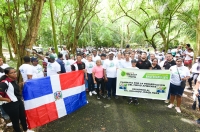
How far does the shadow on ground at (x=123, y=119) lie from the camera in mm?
4145

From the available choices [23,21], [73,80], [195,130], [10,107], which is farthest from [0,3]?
[195,130]

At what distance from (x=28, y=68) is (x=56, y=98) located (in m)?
1.20

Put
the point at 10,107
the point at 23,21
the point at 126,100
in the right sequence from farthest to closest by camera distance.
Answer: the point at 23,21 → the point at 126,100 → the point at 10,107

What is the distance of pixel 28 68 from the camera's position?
440 centimetres

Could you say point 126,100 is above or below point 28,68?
below

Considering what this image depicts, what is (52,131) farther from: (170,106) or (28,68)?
(170,106)

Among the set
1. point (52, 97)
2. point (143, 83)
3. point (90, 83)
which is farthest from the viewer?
point (90, 83)

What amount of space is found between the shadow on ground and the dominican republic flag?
0.26m

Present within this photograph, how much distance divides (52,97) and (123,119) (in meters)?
2.24

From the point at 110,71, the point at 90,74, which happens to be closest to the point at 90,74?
the point at 90,74

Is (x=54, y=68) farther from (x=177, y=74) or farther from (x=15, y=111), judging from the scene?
(x=177, y=74)

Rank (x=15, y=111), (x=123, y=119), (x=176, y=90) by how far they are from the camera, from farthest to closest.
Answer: (x=176, y=90)
(x=123, y=119)
(x=15, y=111)

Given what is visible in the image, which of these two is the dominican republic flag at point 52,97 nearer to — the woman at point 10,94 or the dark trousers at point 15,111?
the dark trousers at point 15,111

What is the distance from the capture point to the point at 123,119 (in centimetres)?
464
